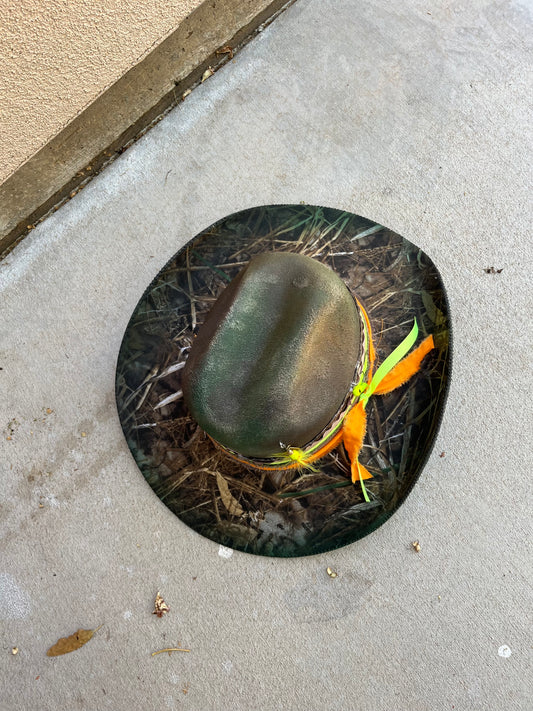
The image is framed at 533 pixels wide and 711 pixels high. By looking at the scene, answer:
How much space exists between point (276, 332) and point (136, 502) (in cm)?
74

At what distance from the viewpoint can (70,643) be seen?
1.29 m

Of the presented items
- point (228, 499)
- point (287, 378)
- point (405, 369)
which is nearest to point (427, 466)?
point (405, 369)

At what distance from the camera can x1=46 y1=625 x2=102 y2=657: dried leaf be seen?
1.29m

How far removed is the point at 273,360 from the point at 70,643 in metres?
0.98

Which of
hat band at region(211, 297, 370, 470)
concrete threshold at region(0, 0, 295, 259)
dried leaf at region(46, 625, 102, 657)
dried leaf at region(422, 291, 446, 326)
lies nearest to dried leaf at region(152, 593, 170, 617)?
dried leaf at region(46, 625, 102, 657)

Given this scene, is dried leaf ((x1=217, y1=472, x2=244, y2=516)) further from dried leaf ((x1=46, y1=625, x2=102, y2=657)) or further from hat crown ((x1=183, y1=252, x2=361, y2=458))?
dried leaf ((x1=46, y1=625, x2=102, y2=657))

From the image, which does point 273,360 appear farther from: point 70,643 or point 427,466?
point 70,643

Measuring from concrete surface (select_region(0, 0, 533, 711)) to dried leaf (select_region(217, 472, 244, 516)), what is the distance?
250 mm

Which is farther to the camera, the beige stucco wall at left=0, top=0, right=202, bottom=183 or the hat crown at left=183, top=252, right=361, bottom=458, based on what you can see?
the beige stucco wall at left=0, top=0, right=202, bottom=183

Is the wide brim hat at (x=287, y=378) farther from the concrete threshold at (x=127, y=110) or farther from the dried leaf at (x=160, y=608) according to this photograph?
the concrete threshold at (x=127, y=110)

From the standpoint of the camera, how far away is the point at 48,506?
1.35 metres

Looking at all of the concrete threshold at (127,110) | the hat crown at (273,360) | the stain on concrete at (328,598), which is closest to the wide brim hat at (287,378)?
the hat crown at (273,360)

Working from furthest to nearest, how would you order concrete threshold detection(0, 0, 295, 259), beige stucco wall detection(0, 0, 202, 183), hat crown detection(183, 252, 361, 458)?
concrete threshold detection(0, 0, 295, 259), beige stucco wall detection(0, 0, 202, 183), hat crown detection(183, 252, 361, 458)

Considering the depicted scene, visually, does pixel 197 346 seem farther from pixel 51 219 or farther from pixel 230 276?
pixel 51 219
